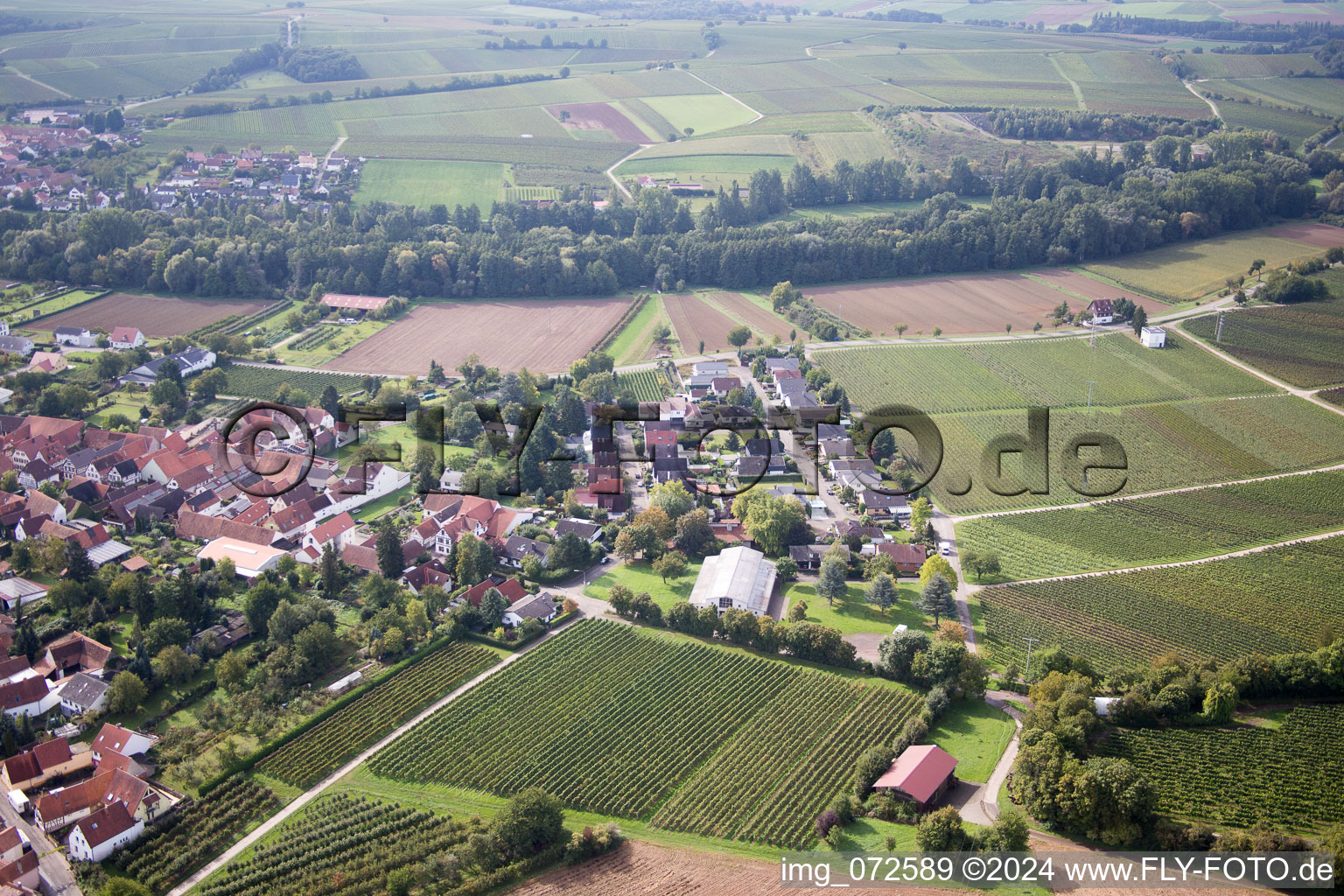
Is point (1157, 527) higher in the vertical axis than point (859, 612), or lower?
higher

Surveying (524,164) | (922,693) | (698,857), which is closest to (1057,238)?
(524,164)

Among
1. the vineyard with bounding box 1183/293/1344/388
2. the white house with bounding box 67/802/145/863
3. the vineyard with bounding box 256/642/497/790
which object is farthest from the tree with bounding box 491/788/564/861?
the vineyard with bounding box 1183/293/1344/388

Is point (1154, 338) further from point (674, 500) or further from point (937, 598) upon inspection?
point (674, 500)

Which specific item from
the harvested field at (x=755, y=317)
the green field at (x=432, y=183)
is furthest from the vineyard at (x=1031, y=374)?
the green field at (x=432, y=183)

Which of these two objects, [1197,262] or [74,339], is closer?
[74,339]

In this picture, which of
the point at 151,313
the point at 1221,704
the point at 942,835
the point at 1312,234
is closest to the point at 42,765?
the point at 942,835

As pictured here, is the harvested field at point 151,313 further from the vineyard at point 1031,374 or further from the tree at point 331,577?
the vineyard at point 1031,374
